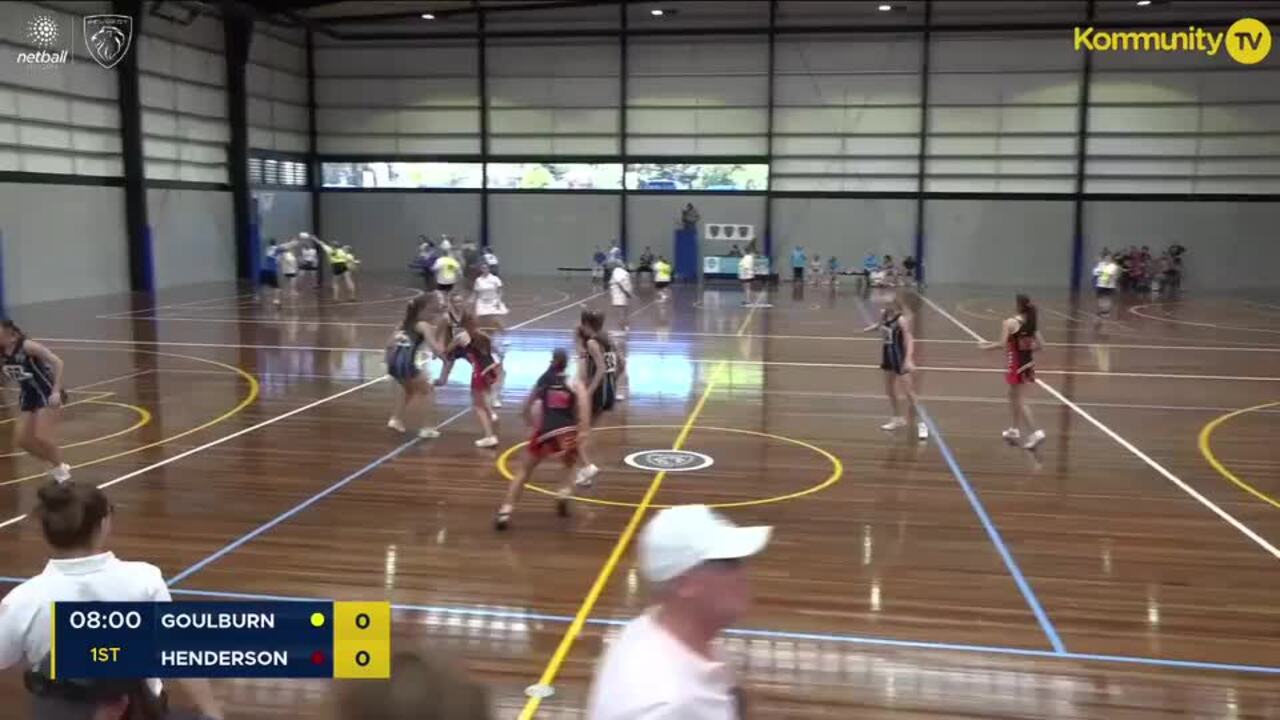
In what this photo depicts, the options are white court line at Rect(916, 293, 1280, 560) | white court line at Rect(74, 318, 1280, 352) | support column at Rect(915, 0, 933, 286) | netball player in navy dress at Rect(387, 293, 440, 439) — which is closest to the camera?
white court line at Rect(916, 293, 1280, 560)

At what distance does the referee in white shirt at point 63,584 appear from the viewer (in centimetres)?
361

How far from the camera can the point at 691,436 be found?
44.6 feet

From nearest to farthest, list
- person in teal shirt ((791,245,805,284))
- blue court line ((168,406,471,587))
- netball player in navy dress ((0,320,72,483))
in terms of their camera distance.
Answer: blue court line ((168,406,471,587))
netball player in navy dress ((0,320,72,483))
person in teal shirt ((791,245,805,284))

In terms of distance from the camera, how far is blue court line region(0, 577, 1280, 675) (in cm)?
682

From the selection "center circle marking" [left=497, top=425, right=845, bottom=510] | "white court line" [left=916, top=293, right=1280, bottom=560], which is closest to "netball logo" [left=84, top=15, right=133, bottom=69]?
"center circle marking" [left=497, top=425, right=845, bottom=510]

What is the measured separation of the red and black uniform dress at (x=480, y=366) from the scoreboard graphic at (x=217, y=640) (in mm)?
9389

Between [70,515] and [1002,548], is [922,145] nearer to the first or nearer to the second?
[1002,548]

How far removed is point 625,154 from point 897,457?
107 ft

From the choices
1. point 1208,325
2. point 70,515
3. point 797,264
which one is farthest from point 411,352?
point 797,264

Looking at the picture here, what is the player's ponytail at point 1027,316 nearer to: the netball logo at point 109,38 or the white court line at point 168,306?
the white court line at point 168,306

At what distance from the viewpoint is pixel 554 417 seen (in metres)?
9.68

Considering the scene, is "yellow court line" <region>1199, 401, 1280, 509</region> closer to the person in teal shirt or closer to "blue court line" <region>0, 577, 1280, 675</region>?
"blue court line" <region>0, 577, 1280, 675</region>

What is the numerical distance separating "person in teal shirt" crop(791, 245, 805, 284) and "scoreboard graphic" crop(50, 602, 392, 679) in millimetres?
38729

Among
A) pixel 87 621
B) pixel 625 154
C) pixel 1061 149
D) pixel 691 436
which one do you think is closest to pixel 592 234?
pixel 625 154
